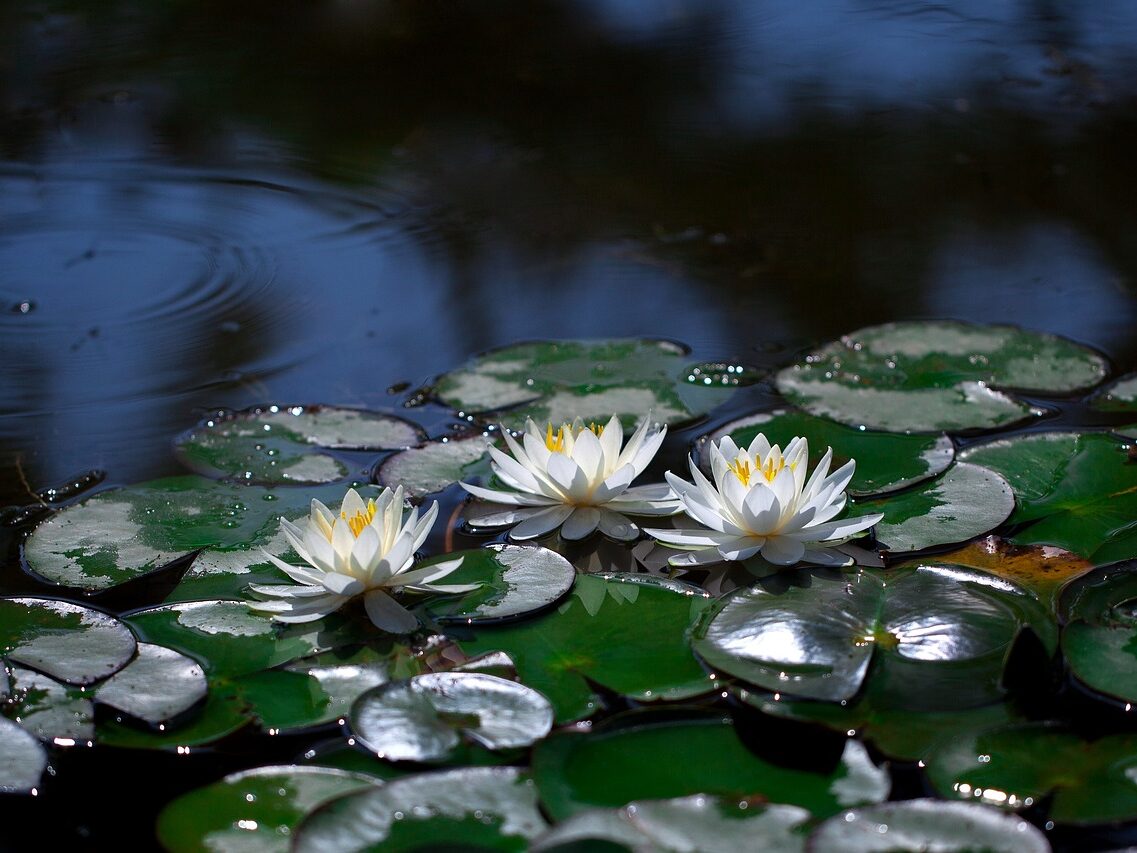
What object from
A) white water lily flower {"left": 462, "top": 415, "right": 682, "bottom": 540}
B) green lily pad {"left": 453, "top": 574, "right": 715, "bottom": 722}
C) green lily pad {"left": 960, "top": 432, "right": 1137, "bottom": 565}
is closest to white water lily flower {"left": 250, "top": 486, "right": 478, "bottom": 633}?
green lily pad {"left": 453, "top": 574, "right": 715, "bottom": 722}

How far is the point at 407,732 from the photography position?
51.0 inches

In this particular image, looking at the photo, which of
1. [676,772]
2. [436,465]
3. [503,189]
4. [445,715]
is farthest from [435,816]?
[503,189]

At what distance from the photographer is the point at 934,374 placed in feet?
7.30

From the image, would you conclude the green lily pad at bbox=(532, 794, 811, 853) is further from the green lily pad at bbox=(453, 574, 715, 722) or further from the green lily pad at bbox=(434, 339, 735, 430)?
the green lily pad at bbox=(434, 339, 735, 430)

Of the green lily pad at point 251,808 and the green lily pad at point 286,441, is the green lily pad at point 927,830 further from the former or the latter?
the green lily pad at point 286,441

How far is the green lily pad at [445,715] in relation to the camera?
128 centimetres

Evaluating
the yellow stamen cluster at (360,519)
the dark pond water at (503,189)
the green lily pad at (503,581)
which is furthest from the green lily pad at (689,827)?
the dark pond water at (503,189)

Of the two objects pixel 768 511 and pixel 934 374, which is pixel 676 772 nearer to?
pixel 768 511

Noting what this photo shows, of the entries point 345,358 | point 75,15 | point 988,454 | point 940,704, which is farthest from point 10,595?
point 75,15

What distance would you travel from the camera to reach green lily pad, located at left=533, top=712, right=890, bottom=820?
1187 millimetres

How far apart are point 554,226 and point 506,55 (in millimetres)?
1761

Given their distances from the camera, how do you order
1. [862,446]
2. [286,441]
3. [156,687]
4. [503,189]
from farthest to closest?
[503,189] → [286,441] → [862,446] → [156,687]

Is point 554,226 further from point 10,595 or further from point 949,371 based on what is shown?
point 10,595

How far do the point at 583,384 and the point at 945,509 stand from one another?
0.81m
